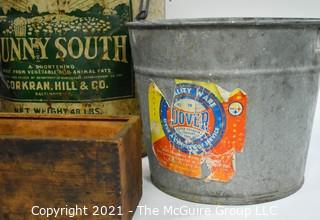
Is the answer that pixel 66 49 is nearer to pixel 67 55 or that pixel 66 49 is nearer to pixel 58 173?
pixel 67 55

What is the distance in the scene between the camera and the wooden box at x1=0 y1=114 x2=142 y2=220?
70 centimetres

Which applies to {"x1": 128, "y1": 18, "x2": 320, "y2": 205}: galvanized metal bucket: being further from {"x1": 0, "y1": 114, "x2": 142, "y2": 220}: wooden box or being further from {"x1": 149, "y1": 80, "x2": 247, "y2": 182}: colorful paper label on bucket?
{"x1": 0, "y1": 114, "x2": 142, "y2": 220}: wooden box

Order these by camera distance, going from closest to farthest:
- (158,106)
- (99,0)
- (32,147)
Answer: (32,147), (158,106), (99,0)

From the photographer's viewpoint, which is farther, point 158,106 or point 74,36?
point 74,36

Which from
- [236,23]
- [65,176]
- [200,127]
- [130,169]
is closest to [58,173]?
[65,176]

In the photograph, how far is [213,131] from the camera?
784mm

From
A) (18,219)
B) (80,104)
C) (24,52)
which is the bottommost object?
(18,219)

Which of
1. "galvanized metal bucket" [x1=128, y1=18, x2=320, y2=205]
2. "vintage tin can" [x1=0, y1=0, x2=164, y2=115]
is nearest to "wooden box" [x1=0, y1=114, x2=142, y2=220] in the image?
"galvanized metal bucket" [x1=128, y1=18, x2=320, y2=205]

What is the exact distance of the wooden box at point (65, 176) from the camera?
0.70 metres

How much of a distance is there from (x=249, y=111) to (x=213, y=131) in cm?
7

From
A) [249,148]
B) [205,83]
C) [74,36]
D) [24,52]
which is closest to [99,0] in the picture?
[74,36]

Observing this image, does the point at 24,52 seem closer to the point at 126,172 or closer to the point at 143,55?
the point at 143,55

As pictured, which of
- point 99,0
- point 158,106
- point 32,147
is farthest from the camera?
point 99,0

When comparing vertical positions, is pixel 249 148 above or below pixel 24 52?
below
